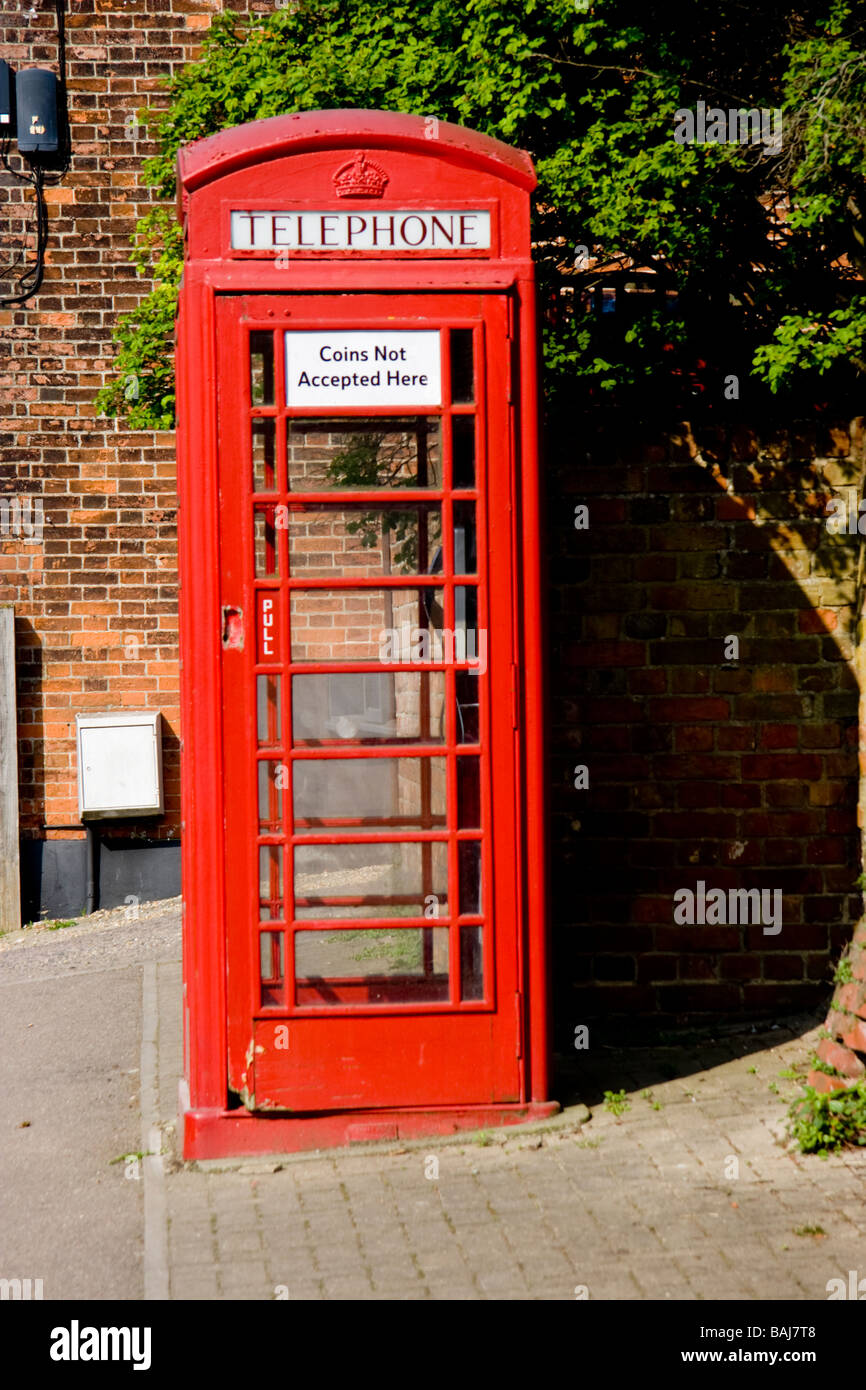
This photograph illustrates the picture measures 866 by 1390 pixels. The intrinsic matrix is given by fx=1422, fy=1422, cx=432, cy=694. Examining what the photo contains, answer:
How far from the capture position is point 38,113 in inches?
364

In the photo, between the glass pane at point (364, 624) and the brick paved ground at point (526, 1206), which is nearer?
the brick paved ground at point (526, 1206)

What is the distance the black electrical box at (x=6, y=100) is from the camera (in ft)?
30.3

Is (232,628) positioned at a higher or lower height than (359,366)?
lower

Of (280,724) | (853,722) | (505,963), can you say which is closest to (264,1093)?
(505,963)

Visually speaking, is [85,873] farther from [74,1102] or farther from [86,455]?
[74,1102]

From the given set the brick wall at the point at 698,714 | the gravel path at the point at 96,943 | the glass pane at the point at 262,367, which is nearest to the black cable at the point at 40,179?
the gravel path at the point at 96,943

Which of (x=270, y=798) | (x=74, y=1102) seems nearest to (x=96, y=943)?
(x=74, y=1102)

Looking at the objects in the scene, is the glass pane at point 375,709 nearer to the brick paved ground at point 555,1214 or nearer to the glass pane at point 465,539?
the glass pane at point 465,539

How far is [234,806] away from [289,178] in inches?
82.1

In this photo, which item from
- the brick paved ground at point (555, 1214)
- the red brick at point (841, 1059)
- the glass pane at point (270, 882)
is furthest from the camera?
the red brick at point (841, 1059)

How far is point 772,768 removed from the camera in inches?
234

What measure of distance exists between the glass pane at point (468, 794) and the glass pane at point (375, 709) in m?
0.13

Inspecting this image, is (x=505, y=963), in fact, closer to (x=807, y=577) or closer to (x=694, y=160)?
(x=807, y=577)

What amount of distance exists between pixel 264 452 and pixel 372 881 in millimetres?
1493
